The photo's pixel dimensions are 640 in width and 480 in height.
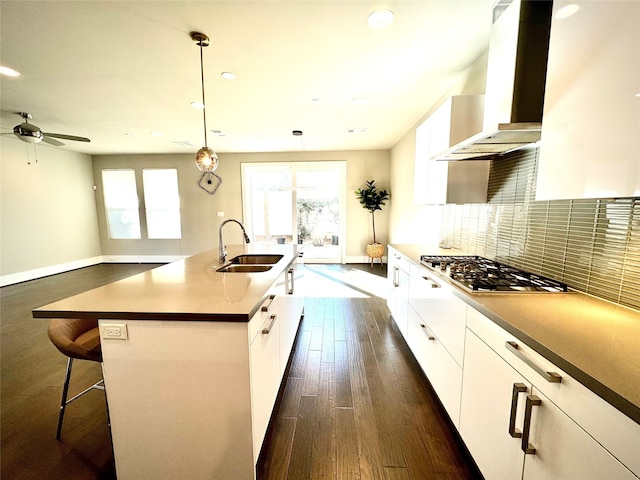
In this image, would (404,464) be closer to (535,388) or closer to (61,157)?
(535,388)

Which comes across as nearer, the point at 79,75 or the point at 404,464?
the point at 404,464

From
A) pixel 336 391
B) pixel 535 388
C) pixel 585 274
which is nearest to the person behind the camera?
pixel 535 388

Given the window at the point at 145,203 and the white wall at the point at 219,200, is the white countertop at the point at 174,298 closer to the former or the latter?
the white wall at the point at 219,200

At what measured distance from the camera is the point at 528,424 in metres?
0.86

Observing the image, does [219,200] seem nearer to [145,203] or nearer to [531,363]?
[145,203]

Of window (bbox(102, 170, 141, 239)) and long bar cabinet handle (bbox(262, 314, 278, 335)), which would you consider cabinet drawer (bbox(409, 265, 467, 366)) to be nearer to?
long bar cabinet handle (bbox(262, 314, 278, 335))

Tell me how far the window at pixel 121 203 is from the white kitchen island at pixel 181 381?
256 inches

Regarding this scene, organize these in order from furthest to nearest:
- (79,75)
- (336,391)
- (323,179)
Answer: (323,179), (79,75), (336,391)

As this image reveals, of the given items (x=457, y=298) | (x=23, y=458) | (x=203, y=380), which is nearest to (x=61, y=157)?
(x=23, y=458)

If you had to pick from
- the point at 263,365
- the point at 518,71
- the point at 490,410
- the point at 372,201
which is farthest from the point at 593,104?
the point at 372,201

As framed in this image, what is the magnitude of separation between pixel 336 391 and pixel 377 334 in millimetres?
974

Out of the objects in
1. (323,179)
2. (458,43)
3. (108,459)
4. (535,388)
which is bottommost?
(108,459)

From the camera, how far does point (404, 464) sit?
1347 mm

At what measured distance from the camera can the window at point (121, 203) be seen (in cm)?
638
